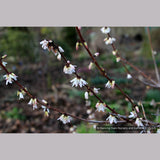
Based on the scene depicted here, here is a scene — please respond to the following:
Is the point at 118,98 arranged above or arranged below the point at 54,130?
above

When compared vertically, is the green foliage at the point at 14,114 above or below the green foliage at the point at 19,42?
below

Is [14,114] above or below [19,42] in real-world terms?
below

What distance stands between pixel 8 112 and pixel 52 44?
1585 millimetres

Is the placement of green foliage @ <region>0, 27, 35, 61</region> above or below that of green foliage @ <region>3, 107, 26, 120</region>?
above

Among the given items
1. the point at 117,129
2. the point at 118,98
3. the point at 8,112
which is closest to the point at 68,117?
the point at 117,129

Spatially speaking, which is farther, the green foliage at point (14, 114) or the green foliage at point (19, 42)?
the green foliage at point (19, 42)

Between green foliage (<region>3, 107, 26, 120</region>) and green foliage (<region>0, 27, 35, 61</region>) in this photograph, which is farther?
green foliage (<region>0, 27, 35, 61</region>)

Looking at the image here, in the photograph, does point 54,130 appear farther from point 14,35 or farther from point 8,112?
point 14,35

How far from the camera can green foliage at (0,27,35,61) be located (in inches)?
77.2

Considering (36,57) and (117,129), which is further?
(36,57)

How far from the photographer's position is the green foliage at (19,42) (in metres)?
1.96

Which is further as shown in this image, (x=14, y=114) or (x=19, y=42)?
(x=19, y=42)

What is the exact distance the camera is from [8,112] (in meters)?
1.89

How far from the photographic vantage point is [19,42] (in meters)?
2.05
